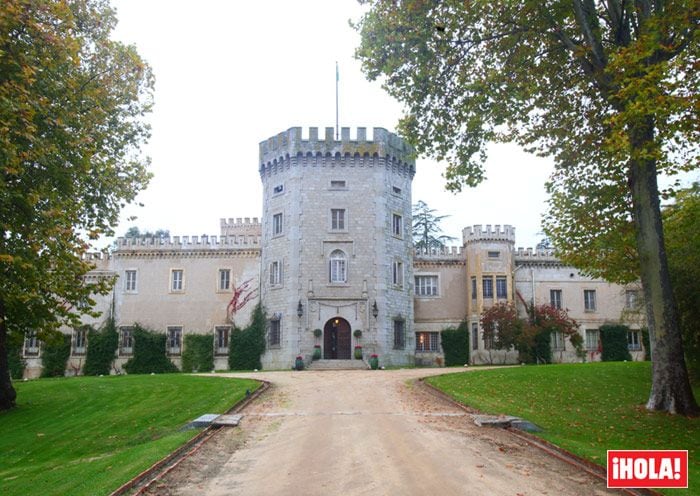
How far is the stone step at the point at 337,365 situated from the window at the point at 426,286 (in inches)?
341

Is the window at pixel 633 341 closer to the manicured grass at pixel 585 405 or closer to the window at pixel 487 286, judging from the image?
the window at pixel 487 286

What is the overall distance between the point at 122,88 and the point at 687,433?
18.6 meters

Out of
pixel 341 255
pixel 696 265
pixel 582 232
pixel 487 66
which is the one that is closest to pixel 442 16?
pixel 487 66

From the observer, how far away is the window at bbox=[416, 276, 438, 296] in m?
40.2

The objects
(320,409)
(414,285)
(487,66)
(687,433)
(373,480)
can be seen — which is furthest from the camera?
(414,285)

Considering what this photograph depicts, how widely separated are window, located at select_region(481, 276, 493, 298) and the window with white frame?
24.4m

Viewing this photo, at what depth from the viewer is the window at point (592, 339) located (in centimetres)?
3969

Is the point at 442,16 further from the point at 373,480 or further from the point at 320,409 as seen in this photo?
the point at 373,480

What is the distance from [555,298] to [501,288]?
153 inches

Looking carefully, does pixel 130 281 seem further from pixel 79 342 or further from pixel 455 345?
pixel 455 345

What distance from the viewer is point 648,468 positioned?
1072 centimetres

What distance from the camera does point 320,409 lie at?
51.8 feet

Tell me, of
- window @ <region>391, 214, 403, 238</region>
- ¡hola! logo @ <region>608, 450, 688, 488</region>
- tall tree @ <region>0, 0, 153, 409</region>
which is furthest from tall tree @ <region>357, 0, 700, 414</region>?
window @ <region>391, 214, 403, 238</region>

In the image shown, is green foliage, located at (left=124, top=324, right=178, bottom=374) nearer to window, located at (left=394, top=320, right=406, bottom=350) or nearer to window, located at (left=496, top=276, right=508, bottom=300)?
window, located at (left=394, top=320, right=406, bottom=350)
